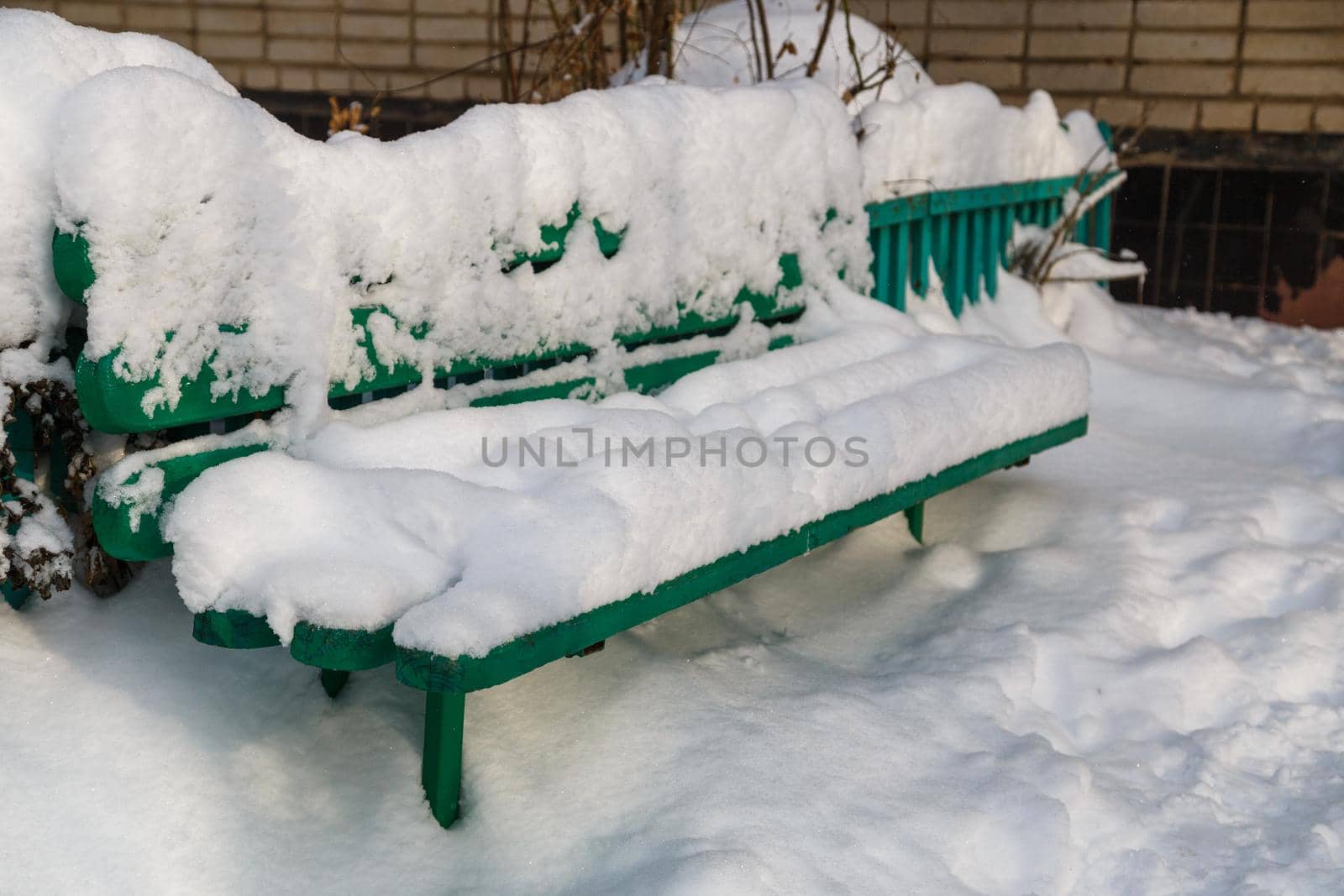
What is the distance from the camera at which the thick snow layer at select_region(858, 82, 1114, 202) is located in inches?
141

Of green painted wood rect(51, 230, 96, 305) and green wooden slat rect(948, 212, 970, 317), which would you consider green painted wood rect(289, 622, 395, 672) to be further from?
green wooden slat rect(948, 212, 970, 317)

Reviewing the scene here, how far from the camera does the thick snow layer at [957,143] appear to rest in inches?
141

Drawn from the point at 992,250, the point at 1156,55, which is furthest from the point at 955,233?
the point at 1156,55

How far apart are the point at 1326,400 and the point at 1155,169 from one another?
2.70 metres

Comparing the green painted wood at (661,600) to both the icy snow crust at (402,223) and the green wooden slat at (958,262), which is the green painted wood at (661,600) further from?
the green wooden slat at (958,262)

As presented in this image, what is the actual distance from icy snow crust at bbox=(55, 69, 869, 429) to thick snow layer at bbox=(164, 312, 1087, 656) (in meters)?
0.14

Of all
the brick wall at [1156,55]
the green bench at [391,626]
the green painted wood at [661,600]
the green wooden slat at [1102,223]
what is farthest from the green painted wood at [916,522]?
the brick wall at [1156,55]

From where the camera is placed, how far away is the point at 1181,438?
13.0 feet

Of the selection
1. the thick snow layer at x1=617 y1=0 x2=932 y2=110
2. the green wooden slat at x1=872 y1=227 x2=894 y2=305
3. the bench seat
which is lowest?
the bench seat

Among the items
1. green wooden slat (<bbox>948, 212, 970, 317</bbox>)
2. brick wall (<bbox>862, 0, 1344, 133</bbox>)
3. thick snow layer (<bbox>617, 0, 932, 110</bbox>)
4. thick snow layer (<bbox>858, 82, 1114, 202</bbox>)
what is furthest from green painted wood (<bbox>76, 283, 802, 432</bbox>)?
brick wall (<bbox>862, 0, 1344, 133</bbox>)

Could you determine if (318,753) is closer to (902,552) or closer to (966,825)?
(966,825)

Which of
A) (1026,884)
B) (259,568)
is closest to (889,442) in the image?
(1026,884)

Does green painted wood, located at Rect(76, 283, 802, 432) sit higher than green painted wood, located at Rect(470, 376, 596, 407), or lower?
higher

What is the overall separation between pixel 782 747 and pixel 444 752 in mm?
527
